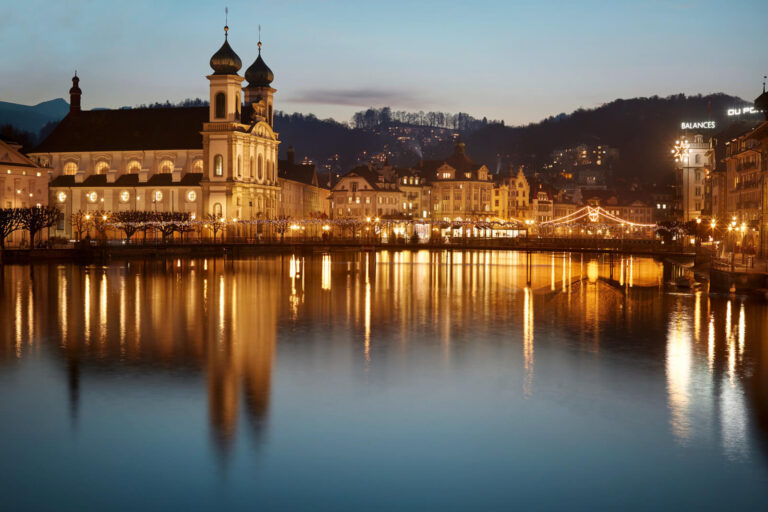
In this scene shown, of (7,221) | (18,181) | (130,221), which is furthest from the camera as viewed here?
(130,221)

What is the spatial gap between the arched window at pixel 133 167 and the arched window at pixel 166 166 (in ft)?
11.8

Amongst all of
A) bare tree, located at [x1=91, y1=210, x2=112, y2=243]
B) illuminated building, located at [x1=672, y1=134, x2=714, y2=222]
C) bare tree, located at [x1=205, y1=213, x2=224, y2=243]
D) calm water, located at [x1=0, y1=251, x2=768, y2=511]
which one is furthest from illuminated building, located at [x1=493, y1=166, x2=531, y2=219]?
calm water, located at [x1=0, y1=251, x2=768, y2=511]

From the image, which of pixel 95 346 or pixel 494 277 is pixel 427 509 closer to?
pixel 95 346

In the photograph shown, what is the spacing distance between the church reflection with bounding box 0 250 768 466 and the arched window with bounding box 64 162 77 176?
2689 inches

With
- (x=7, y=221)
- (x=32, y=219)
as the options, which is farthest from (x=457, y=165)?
(x=7, y=221)

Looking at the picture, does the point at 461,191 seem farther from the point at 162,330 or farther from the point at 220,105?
the point at 162,330

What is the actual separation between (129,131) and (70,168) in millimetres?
9421

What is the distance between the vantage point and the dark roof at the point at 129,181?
10828cm

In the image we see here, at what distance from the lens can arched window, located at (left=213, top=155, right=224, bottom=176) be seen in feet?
345

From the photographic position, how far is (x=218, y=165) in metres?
105

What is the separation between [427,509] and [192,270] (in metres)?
49.3

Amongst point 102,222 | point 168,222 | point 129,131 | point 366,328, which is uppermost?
point 129,131

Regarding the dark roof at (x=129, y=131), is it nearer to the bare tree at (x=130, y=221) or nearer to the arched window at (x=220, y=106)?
the arched window at (x=220, y=106)

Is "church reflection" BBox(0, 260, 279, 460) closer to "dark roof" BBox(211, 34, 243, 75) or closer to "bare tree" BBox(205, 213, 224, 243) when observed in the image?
"bare tree" BBox(205, 213, 224, 243)
